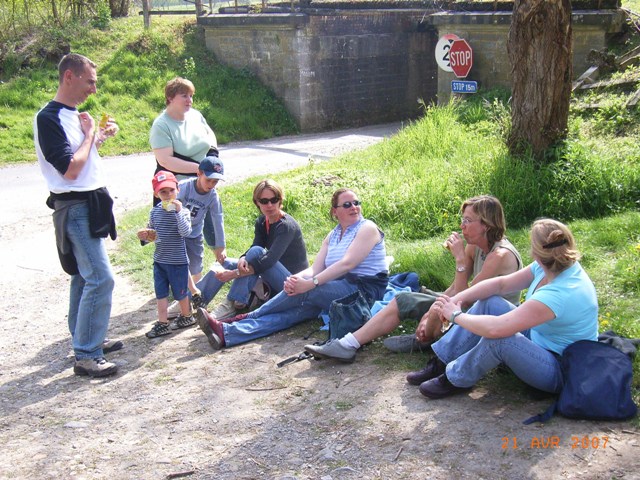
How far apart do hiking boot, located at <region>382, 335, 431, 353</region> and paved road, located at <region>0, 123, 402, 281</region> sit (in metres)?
4.82

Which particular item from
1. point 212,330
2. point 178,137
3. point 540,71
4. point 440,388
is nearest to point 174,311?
point 212,330

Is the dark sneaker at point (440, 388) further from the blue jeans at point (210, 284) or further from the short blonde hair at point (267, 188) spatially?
the blue jeans at point (210, 284)

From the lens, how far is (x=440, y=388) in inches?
182

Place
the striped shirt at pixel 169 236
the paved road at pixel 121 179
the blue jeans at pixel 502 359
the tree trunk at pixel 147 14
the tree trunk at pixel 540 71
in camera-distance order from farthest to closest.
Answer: the tree trunk at pixel 147 14, the paved road at pixel 121 179, the tree trunk at pixel 540 71, the striped shirt at pixel 169 236, the blue jeans at pixel 502 359

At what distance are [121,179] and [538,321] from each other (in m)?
10.3

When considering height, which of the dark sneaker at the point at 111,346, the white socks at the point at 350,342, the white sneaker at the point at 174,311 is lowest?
the dark sneaker at the point at 111,346

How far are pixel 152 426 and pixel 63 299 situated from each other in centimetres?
340

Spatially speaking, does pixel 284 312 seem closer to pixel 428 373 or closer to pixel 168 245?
pixel 168 245

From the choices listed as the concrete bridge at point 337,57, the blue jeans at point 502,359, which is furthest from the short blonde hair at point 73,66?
the concrete bridge at point 337,57

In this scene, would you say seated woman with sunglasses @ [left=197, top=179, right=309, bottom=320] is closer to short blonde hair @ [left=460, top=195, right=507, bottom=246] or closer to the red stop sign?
short blonde hair @ [left=460, top=195, right=507, bottom=246]

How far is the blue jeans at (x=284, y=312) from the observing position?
6039 mm

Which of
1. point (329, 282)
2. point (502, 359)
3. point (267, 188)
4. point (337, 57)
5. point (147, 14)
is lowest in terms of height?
point (329, 282)

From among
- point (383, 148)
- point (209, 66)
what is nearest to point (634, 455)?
point (383, 148)

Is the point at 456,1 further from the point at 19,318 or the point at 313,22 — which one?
the point at 19,318
